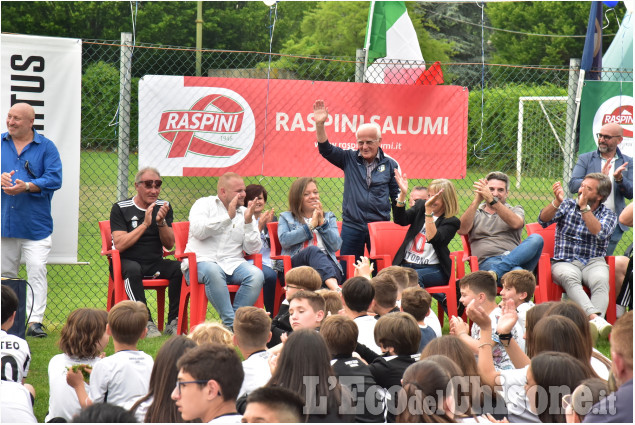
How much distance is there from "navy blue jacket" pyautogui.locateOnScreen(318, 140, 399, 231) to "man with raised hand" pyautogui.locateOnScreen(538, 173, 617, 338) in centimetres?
138

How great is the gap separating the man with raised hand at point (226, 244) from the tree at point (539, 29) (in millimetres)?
24972

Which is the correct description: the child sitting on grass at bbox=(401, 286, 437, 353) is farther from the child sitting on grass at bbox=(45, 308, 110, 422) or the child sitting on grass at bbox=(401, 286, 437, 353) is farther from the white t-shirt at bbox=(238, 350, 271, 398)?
the child sitting on grass at bbox=(45, 308, 110, 422)

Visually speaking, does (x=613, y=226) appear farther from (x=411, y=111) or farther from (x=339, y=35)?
(x=339, y=35)

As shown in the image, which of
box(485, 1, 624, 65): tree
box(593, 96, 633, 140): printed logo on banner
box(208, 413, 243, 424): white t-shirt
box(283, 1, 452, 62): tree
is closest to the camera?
box(208, 413, 243, 424): white t-shirt

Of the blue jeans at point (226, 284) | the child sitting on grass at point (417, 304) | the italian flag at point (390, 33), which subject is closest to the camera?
the child sitting on grass at point (417, 304)

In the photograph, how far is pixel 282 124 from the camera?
23.4 feet

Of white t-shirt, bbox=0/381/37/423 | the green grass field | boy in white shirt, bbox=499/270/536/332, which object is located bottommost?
the green grass field

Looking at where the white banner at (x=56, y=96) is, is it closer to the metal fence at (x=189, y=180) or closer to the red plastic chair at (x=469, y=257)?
the metal fence at (x=189, y=180)

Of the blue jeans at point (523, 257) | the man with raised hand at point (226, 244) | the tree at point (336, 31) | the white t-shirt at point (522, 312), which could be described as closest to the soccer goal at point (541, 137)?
the blue jeans at point (523, 257)

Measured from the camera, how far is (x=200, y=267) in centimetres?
611

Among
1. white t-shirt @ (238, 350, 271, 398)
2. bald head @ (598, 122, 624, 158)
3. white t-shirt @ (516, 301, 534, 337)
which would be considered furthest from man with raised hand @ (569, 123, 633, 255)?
white t-shirt @ (238, 350, 271, 398)

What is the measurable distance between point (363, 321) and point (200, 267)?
1951 mm

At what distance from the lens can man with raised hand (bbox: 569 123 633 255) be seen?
6969 mm

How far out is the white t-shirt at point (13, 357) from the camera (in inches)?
148
